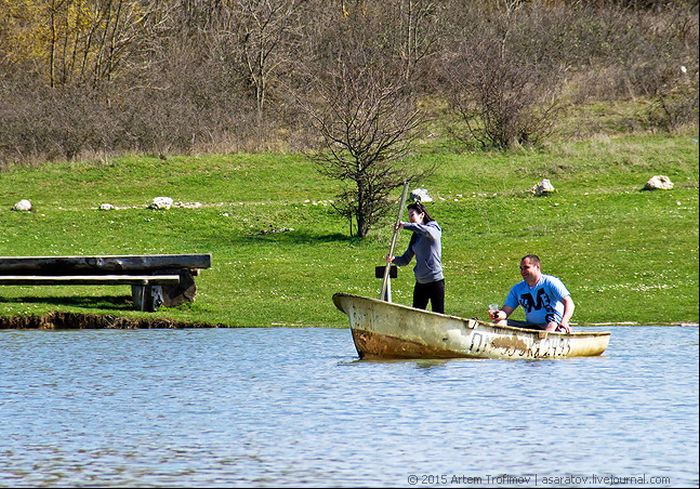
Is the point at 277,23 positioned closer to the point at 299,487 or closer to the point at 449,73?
the point at 449,73

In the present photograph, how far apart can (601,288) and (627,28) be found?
32.7m

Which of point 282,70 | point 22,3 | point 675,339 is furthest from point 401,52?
point 675,339

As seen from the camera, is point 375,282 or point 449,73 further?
point 449,73

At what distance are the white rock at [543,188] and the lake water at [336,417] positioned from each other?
52.2 feet

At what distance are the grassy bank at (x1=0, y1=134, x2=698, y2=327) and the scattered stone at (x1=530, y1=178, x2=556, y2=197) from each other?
13.5 inches

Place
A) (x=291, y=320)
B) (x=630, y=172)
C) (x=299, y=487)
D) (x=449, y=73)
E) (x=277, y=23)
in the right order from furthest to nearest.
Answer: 1. (x=277, y=23)
2. (x=449, y=73)
3. (x=630, y=172)
4. (x=291, y=320)
5. (x=299, y=487)

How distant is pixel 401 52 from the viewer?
54.4 meters

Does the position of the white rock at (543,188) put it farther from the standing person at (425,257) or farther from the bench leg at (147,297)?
the standing person at (425,257)

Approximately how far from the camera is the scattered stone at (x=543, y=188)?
3588 centimetres

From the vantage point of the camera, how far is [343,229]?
33.2m

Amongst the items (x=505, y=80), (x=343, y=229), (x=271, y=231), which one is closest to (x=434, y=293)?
(x=343, y=229)

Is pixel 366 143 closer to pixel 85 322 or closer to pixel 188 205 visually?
pixel 188 205

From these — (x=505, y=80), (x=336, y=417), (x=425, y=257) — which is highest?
(x=505, y=80)

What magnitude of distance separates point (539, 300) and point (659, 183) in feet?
61.7
